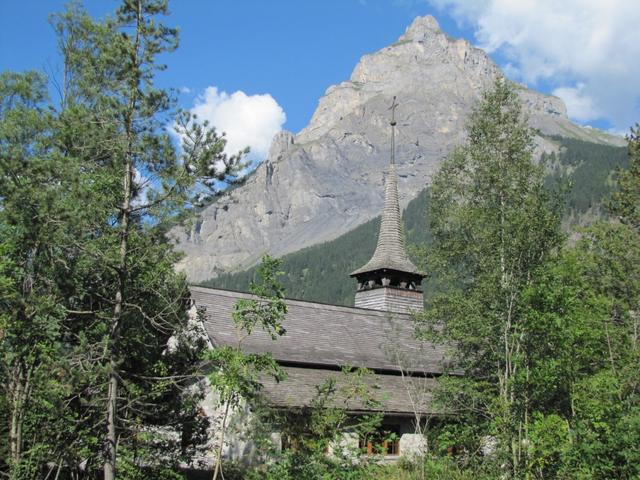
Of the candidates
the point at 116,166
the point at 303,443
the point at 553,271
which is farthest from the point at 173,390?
the point at 553,271

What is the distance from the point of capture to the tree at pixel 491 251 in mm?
13031

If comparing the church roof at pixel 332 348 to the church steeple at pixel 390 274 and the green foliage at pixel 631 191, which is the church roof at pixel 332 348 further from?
the green foliage at pixel 631 191

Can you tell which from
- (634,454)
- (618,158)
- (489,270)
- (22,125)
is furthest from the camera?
(618,158)

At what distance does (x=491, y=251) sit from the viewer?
1532 centimetres

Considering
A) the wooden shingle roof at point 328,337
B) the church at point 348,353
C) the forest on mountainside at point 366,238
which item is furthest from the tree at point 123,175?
the forest on mountainside at point 366,238

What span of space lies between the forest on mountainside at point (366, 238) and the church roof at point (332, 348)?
111 m

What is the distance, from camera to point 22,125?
10828 mm

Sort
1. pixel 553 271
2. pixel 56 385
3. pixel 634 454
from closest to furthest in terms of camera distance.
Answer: pixel 56 385
pixel 634 454
pixel 553 271

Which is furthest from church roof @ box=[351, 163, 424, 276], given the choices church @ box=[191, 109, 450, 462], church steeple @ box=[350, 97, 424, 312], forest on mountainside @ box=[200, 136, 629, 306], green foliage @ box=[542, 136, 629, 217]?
forest on mountainside @ box=[200, 136, 629, 306]

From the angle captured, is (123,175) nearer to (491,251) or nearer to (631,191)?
Answer: (491,251)

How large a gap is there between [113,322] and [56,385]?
1.34 meters

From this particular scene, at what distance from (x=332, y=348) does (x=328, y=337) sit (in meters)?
0.75

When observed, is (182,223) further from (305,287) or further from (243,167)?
(305,287)

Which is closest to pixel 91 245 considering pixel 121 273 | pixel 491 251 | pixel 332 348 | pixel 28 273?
pixel 121 273
